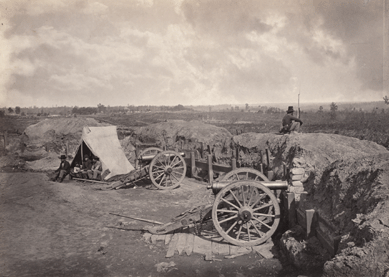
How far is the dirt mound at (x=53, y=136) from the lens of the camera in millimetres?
19195

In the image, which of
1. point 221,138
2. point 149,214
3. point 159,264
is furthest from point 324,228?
point 221,138

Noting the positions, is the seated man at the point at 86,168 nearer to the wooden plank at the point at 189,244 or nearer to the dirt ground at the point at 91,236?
the dirt ground at the point at 91,236

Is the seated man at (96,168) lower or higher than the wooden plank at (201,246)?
higher

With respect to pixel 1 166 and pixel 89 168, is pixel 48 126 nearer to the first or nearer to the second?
pixel 1 166

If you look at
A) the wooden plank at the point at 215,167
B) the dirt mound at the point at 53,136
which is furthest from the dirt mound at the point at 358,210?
the dirt mound at the point at 53,136

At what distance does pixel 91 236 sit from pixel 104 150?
21.4ft

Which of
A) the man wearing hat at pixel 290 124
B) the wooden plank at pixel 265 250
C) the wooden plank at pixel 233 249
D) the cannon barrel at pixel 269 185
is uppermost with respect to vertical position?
the man wearing hat at pixel 290 124

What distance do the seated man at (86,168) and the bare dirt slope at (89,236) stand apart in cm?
133

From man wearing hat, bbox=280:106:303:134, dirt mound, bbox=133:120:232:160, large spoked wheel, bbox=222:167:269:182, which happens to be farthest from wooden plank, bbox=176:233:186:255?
dirt mound, bbox=133:120:232:160

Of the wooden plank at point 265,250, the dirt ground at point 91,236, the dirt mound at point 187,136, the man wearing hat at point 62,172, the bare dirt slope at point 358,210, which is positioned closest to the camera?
the bare dirt slope at point 358,210

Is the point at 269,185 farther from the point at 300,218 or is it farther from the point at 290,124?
the point at 290,124

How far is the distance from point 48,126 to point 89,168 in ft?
33.5

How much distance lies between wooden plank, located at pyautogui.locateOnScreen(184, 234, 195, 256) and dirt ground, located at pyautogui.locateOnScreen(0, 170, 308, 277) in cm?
15

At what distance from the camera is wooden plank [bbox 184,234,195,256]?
220 inches
